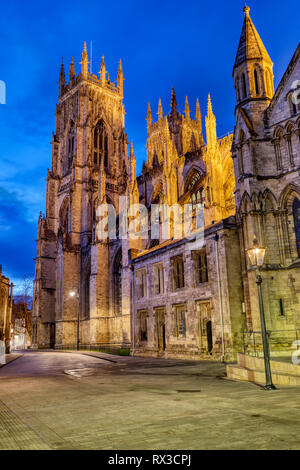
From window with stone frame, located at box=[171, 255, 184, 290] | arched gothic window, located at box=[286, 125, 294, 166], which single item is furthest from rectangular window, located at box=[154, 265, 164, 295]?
arched gothic window, located at box=[286, 125, 294, 166]

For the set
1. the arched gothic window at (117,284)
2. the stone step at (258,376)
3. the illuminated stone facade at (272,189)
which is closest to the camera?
the stone step at (258,376)

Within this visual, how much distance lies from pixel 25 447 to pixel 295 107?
60.5ft

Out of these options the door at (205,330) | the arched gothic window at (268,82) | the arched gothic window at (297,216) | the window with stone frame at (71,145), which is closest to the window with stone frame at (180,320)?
the door at (205,330)

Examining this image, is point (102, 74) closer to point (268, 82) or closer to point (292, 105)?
point (268, 82)

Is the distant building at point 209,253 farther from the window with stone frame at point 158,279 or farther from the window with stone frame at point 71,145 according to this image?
the window with stone frame at point 71,145

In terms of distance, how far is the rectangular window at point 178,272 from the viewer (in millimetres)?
24078

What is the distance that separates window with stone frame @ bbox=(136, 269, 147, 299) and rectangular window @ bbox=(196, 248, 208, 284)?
618cm

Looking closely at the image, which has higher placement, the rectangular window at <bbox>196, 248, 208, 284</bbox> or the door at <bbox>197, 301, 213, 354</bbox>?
the rectangular window at <bbox>196, 248, 208, 284</bbox>

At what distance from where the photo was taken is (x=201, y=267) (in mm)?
22484

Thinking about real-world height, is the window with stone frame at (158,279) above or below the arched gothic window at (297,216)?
below

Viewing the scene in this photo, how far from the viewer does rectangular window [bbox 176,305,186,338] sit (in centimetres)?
2334

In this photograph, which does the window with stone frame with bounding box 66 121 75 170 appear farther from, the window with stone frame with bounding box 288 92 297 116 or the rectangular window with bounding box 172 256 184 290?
the window with stone frame with bounding box 288 92 297 116

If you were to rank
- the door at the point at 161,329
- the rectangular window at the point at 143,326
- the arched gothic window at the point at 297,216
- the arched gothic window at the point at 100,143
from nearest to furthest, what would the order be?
the arched gothic window at the point at 297,216 < the door at the point at 161,329 < the rectangular window at the point at 143,326 < the arched gothic window at the point at 100,143

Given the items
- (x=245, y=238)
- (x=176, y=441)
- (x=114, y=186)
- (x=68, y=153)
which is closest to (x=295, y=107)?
(x=245, y=238)
